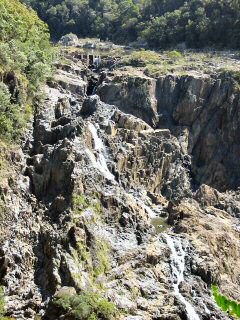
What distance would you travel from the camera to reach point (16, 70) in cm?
4972

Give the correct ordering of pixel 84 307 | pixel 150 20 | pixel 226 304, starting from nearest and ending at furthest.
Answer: pixel 226 304
pixel 84 307
pixel 150 20

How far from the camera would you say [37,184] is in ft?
132

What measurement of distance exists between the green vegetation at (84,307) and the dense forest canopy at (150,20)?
2801 inches

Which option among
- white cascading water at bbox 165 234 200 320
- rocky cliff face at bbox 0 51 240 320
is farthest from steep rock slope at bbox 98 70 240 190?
white cascading water at bbox 165 234 200 320

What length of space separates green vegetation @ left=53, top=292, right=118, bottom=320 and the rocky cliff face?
17cm

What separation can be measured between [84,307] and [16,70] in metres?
27.6

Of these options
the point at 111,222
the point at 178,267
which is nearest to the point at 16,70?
the point at 111,222

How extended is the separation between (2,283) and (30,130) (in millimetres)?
17292

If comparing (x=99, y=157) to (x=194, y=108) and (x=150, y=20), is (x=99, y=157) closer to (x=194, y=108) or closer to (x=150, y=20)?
(x=194, y=108)

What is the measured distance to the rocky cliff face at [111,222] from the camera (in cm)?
3306

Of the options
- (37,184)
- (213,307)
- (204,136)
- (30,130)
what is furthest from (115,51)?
(213,307)

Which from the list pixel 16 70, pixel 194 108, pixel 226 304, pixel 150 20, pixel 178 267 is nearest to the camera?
pixel 226 304

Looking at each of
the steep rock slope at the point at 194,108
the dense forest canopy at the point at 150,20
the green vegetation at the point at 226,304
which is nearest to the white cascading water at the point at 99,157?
the steep rock slope at the point at 194,108

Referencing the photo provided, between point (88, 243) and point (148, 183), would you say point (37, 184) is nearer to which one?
point (88, 243)
